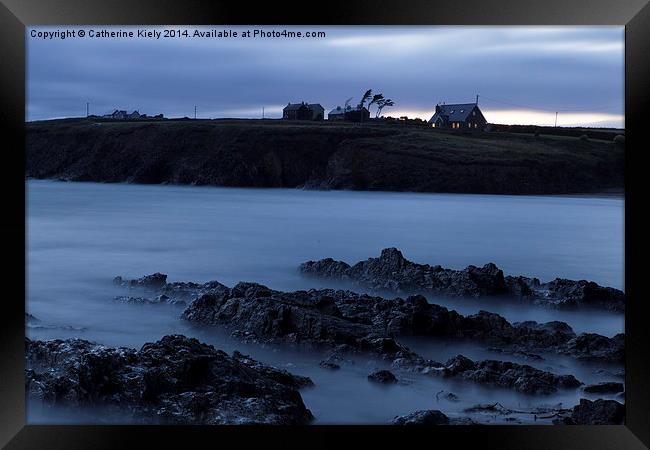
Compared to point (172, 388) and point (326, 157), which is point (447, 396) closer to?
point (172, 388)

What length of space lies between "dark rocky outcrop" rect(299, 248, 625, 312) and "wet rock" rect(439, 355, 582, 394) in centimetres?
219

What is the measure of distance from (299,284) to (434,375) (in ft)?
14.0

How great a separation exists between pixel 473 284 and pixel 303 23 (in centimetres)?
509

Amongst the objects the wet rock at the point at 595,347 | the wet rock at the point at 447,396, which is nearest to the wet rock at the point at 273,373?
the wet rock at the point at 447,396

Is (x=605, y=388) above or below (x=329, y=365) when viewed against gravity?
below

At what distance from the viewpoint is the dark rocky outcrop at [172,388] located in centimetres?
512

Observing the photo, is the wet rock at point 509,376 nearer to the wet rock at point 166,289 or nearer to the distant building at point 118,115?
the wet rock at point 166,289

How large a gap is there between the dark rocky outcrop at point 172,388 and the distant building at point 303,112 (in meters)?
19.8

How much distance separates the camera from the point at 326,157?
2397cm

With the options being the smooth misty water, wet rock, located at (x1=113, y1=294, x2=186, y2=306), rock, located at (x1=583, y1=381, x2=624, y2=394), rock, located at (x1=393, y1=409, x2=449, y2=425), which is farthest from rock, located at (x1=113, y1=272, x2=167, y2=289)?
rock, located at (x1=583, y1=381, x2=624, y2=394)

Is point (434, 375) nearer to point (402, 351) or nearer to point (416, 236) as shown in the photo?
point (402, 351)

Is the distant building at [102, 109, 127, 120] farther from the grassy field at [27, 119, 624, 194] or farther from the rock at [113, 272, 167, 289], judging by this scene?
the rock at [113, 272, 167, 289]

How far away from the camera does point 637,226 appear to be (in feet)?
14.4

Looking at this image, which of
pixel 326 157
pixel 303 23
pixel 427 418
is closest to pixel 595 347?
pixel 427 418
